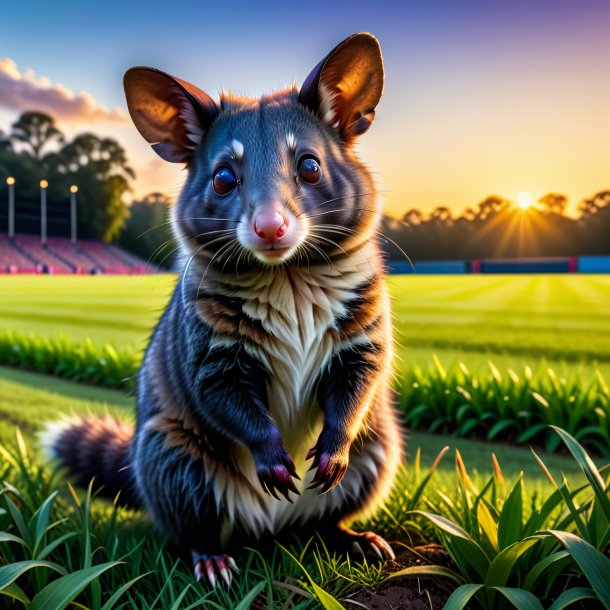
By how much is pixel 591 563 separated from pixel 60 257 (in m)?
42.6

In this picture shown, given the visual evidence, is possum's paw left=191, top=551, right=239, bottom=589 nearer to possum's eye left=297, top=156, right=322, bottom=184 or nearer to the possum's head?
the possum's head

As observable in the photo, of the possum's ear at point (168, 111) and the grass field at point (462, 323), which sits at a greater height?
the possum's ear at point (168, 111)

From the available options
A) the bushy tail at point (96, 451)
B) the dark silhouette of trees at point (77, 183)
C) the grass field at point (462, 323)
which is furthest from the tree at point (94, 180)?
the bushy tail at point (96, 451)

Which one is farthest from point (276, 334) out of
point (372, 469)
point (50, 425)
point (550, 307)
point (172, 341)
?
point (550, 307)

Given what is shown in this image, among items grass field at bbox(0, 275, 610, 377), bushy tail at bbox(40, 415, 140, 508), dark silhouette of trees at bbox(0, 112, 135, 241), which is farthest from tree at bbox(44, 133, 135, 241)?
bushy tail at bbox(40, 415, 140, 508)

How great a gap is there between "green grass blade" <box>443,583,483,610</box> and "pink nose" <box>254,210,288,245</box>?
3.48 ft

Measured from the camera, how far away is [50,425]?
110 inches

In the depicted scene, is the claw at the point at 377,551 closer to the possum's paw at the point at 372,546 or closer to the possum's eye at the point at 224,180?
the possum's paw at the point at 372,546

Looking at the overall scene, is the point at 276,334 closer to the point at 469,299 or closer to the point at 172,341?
the point at 172,341

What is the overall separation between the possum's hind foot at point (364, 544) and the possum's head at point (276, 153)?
3.57 feet

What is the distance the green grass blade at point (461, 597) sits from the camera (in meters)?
1.44

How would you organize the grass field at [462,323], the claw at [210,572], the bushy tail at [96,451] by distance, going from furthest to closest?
the grass field at [462,323] → the bushy tail at [96,451] → the claw at [210,572]

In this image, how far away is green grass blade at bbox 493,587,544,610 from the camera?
145 cm

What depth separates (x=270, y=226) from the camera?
1.39 meters
